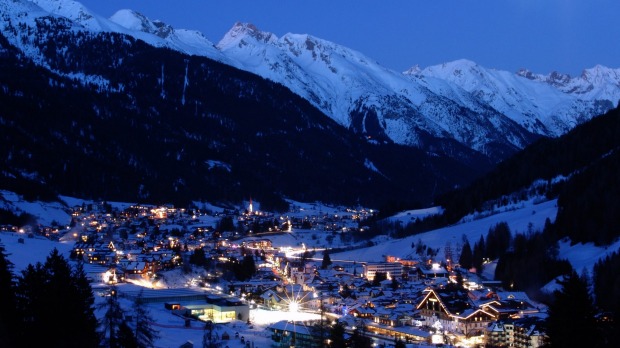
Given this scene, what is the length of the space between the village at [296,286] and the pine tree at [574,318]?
14.5ft

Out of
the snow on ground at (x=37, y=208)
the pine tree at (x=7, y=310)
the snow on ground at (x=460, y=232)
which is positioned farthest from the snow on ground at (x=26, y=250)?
the snow on ground at (x=460, y=232)

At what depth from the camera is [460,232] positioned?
98250 millimetres

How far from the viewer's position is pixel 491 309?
5381 centimetres

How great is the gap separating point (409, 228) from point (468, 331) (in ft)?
208

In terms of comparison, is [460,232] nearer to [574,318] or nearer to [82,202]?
[82,202]

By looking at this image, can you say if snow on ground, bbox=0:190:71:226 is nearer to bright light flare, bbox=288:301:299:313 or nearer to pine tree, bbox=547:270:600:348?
bright light flare, bbox=288:301:299:313

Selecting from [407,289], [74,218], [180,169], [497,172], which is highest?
[180,169]

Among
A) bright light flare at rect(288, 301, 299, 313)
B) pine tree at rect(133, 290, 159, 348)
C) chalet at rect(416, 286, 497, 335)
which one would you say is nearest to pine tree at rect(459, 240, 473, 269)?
chalet at rect(416, 286, 497, 335)

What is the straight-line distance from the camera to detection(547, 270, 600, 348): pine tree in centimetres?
1806

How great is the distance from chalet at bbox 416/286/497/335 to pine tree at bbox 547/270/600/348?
33552 mm

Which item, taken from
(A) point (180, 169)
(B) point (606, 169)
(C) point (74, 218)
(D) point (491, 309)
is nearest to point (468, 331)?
(D) point (491, 309)

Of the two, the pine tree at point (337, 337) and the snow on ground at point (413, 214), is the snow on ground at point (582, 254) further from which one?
the snow on ground at point (413, 214)

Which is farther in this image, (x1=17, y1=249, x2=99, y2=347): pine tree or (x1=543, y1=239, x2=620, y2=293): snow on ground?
(x1=543, y1=239, x2=620, y2=293): snow on ground

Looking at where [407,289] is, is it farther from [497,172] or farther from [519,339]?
[497,172]
